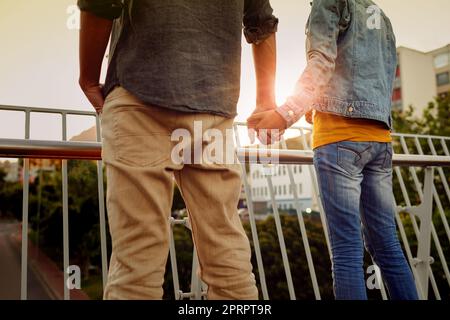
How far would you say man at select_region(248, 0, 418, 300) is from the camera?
1.45 m

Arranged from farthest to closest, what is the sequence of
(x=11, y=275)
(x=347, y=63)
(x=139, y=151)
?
(x=11, y=275) < (x=347, y=63) < (x=139, y=151)

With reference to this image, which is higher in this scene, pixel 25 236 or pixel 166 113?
pixel 166 113

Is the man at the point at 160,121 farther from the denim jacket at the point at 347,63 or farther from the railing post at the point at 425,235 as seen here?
the railing post at the point at 425,235

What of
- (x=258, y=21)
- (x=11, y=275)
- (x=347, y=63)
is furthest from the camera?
(x=11, y=275)

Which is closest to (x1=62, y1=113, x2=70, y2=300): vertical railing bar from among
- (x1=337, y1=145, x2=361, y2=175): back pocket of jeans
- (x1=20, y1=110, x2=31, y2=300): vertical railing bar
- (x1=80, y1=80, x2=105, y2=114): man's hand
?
(x1=20, y1=110, x2=31, y2=300): vertical railing bar

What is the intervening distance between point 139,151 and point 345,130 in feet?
2.77

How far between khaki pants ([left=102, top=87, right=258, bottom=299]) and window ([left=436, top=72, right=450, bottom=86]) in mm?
49933

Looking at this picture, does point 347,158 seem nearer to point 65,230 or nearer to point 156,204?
point 156,204

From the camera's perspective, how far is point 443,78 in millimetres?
44812

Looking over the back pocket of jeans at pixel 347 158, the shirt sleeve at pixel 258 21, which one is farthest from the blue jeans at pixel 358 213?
the shirt sleeve at pixel 258 21

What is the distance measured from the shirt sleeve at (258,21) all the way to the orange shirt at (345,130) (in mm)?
438

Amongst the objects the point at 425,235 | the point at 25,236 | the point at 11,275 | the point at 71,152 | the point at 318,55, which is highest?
the point at 318,55

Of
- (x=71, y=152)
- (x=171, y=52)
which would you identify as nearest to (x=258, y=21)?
(x=171, y=52)
